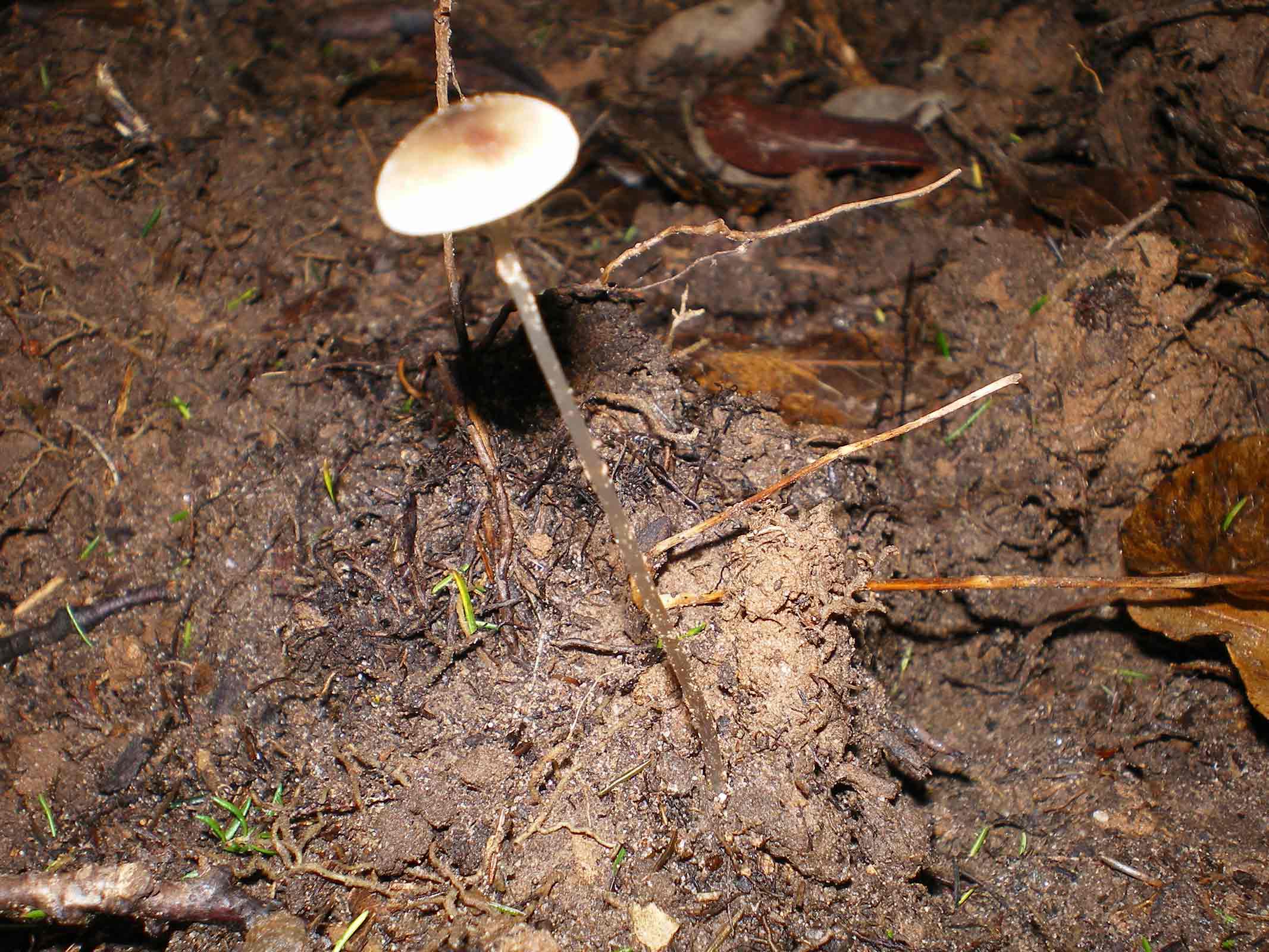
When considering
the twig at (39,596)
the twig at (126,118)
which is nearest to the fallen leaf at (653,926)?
the twig at (39,596)

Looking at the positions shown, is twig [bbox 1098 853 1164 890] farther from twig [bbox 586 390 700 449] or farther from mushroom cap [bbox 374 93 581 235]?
mushroom cap [bbox 374 93 581 235]

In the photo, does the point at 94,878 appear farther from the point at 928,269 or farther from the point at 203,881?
the point at 928,269

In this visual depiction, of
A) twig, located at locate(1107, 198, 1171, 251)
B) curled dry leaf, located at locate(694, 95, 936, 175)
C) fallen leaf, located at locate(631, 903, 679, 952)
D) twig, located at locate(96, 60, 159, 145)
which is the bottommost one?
fallen leaf, located at locate(631, 903, 679, 952)

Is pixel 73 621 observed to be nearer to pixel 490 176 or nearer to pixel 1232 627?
pixel 490 176

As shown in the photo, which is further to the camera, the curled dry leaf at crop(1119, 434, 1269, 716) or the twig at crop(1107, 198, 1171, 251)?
the twig at crop(1107, 198, 1171, 251)

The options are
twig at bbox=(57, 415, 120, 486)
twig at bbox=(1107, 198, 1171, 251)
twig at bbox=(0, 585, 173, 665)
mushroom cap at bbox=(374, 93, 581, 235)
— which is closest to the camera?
mushroom cap at bbox=(374, 93, 581, 235)

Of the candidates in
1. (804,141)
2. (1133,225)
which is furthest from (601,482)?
(804,141)

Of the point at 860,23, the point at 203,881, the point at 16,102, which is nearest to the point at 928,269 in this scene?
the point at 860,23

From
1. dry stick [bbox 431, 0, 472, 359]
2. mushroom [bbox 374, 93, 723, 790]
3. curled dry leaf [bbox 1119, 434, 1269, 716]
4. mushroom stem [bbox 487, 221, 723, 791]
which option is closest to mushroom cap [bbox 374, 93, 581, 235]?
mushroom [bbox 374, 93, 723, 790]
